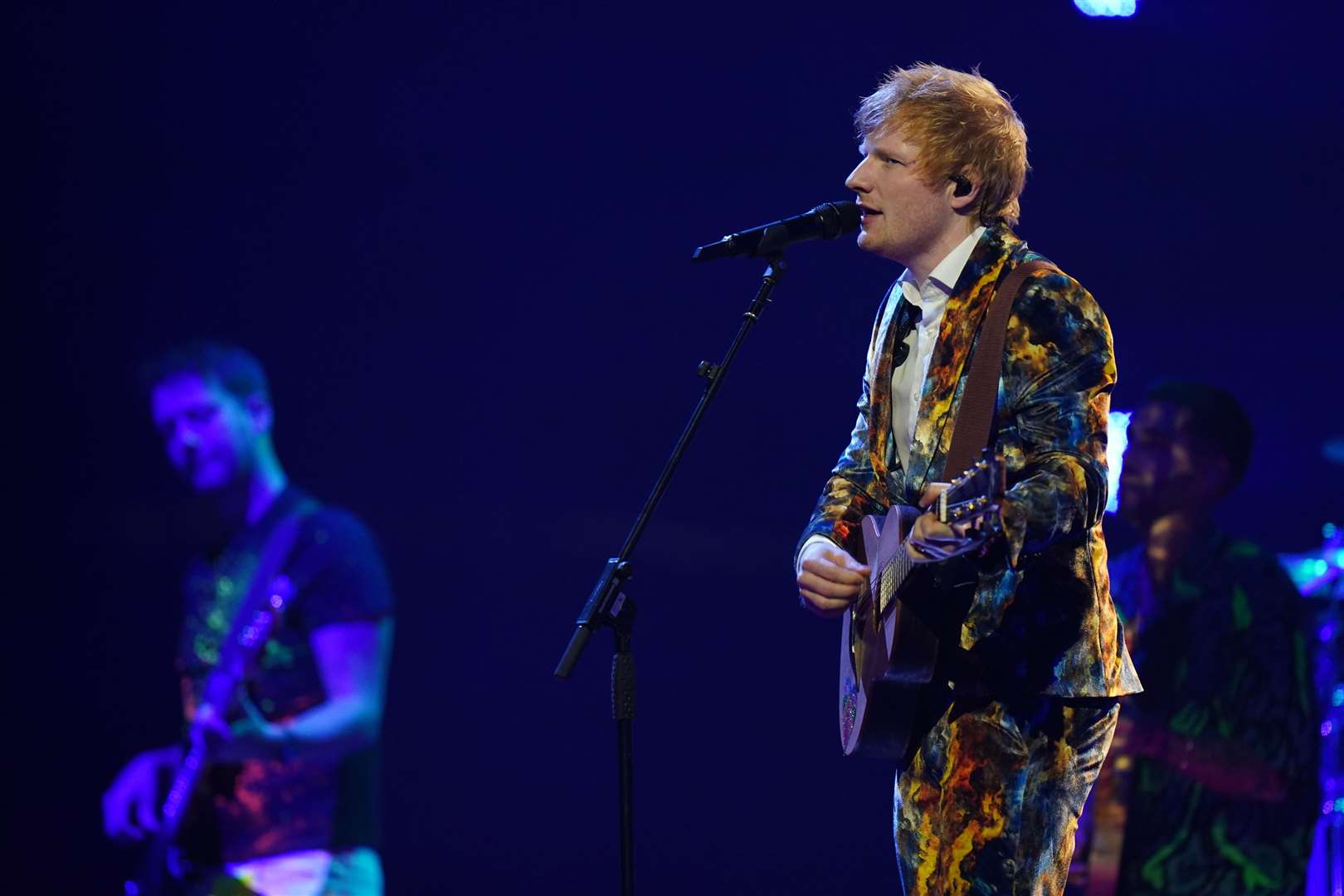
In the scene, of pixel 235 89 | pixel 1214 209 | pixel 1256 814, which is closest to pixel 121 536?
pixel 235 89

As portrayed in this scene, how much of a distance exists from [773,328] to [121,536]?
207cm

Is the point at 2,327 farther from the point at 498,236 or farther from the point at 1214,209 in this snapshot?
the point at 1214,209

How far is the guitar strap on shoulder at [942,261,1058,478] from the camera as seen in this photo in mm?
1996

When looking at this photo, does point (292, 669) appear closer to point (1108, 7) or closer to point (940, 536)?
point (940, 536)

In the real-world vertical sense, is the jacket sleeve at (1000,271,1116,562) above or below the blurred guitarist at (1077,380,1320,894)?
above

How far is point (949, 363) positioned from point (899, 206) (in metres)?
0.35

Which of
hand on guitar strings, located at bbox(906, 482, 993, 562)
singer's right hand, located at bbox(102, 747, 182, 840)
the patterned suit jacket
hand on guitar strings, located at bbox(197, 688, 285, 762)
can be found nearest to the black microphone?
the patterned suit jacket

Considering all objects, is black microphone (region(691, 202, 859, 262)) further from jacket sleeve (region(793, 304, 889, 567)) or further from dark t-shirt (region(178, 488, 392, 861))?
dark t-shirt (region(178, 488, 392, 861))

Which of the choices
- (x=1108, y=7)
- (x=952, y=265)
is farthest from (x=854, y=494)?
(x=1108, y=7)

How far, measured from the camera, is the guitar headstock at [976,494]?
161cm

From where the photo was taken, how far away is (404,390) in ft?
13.1

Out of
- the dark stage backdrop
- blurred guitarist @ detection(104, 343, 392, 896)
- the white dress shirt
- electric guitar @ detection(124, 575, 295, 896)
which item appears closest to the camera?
the white dress shirt

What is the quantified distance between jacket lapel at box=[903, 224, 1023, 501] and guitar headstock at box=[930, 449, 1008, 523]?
1.08 feet

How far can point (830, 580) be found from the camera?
2168 millimetres
